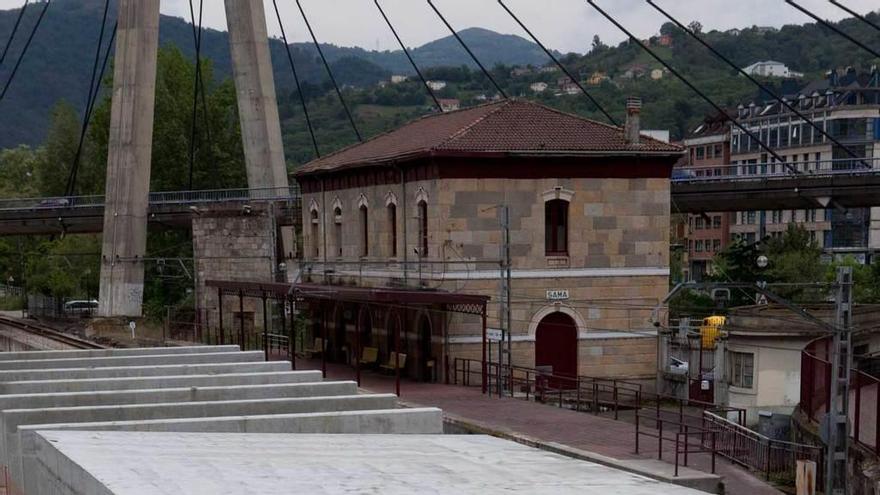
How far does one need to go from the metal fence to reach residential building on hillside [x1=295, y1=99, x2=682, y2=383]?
663 centimetres

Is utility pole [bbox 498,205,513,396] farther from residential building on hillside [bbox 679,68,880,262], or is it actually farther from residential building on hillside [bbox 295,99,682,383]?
residential building on hillside [bbox 679,68,880,262]

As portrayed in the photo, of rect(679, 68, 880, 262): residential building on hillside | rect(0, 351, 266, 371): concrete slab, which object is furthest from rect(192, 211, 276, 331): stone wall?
rect(679, 68, 880, 262): residential building on hillside

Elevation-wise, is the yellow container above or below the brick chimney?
below

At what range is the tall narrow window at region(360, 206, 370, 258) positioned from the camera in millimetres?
40969

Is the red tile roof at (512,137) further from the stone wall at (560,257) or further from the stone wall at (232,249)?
the stone wall at (232,249)

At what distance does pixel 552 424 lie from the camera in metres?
27.4

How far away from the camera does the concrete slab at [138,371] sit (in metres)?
29.4

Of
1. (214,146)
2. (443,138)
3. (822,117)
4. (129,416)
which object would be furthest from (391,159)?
(822,117)

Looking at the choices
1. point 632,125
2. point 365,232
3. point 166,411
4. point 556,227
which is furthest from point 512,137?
point 166,411

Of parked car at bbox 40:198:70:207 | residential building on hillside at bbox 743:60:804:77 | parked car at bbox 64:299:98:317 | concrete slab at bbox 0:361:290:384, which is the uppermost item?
residential building on hillside at bbox 743:60:804:77

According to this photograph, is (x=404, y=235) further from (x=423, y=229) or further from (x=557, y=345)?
(x=557, y=345)

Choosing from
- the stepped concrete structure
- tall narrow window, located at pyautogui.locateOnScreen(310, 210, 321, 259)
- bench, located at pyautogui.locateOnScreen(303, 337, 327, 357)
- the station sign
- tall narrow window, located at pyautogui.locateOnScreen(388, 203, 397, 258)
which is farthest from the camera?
tall narrow window, located at pyautogui.locateOnScreen(310, 210, 321, 259)

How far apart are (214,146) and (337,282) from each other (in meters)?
47.2

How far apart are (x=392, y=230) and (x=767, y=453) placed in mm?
16390
